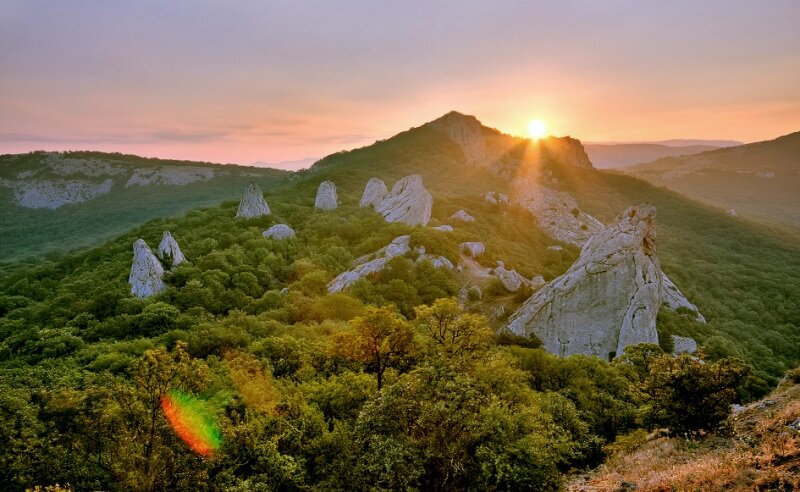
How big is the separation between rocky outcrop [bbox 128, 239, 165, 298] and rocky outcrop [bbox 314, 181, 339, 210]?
40239 mm

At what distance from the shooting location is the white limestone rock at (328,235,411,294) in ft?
163

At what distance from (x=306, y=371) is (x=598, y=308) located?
35055 mm

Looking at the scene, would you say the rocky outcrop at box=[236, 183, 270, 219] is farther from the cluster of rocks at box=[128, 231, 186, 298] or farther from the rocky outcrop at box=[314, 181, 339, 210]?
the cluster of rocks at box=[128, 231, 186, 298]

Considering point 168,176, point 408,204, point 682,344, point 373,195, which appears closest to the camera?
point 682,344

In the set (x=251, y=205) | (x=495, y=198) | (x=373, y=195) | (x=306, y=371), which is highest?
(x=373, y=195)

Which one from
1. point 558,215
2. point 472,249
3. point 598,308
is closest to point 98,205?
point 472,249

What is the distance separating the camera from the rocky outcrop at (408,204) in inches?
3044

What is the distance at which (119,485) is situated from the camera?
1477 centimetres

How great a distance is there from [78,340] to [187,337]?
8481mm

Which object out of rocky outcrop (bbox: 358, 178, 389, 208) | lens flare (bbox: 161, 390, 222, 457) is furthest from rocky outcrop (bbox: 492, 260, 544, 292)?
lens flare (bbox: 161, 390, 222, 457)

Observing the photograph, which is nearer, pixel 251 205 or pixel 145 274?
pixel 145 274

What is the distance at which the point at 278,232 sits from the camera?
206 ft

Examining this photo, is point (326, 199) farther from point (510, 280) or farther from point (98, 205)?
point (98, 205)

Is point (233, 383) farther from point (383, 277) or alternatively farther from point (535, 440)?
point (383, 277)
